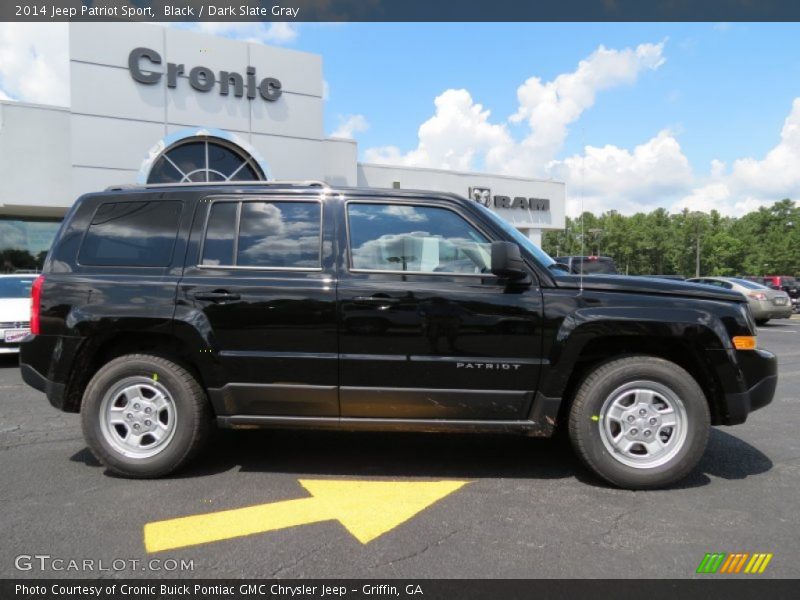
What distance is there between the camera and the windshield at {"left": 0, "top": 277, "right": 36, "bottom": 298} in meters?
8.28

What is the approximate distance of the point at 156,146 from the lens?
15750mm

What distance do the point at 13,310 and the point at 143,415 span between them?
239 inches

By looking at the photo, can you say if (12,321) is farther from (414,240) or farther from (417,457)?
(414,240)

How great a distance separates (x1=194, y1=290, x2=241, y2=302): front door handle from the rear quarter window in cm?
38

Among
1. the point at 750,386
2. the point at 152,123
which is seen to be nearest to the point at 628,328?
the point at 750,386

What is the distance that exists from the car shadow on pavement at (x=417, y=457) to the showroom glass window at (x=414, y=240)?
1.47 metres

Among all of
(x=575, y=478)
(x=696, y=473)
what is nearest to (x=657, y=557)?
(x=575, y=478)

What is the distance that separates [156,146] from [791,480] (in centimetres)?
1674

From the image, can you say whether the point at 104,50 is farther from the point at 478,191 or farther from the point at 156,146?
the point at 478,191

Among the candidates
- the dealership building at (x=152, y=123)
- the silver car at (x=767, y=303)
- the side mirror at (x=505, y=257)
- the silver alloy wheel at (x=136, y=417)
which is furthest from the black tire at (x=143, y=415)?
the silver car at (x=767, y=303)

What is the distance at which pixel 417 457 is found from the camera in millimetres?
4094

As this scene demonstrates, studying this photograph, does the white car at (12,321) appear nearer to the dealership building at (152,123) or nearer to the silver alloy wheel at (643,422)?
the dealership building at (152,123)
